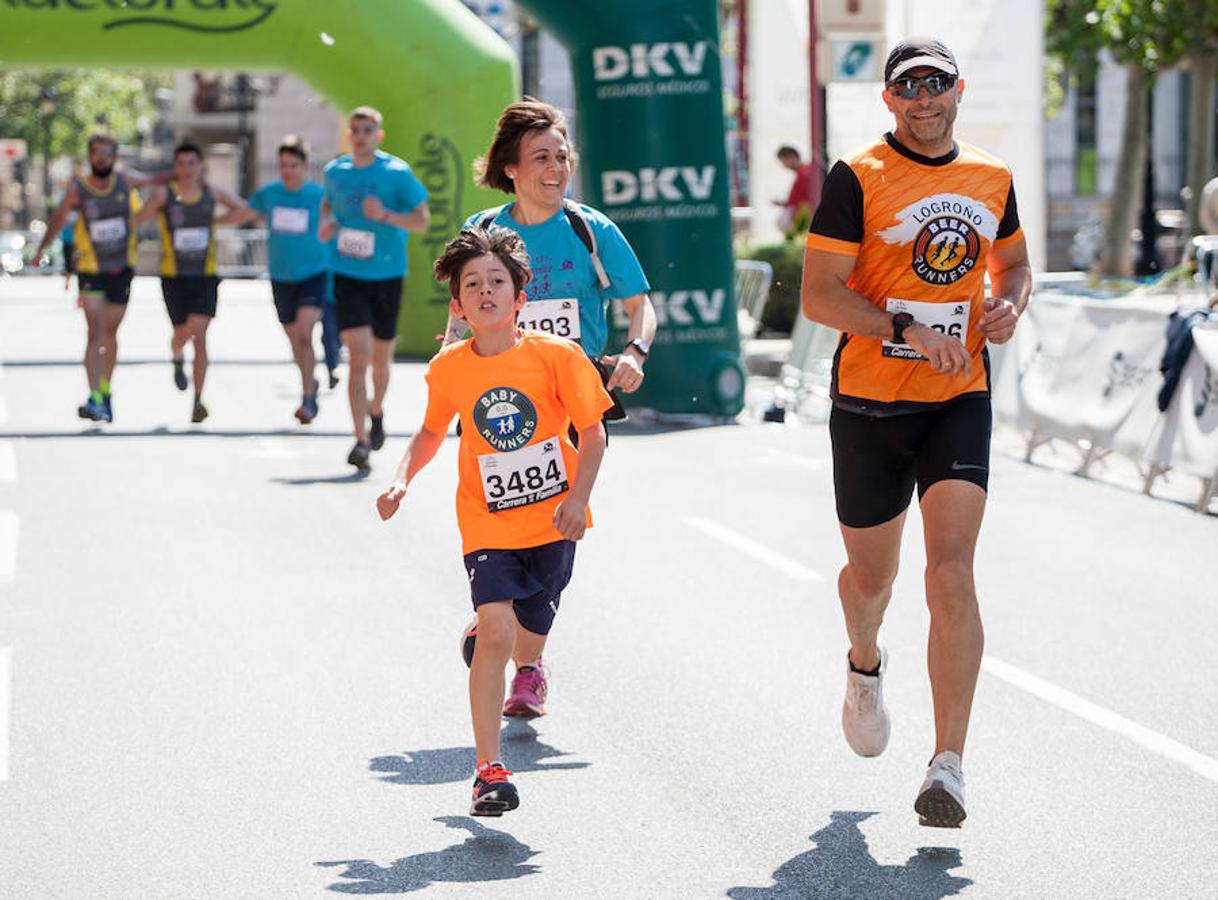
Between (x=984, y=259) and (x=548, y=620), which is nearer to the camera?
(x=984, y=259)

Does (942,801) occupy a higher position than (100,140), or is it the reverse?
(100,140)

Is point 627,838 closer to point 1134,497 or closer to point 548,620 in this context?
point 548,620

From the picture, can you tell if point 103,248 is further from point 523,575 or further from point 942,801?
point 942,801

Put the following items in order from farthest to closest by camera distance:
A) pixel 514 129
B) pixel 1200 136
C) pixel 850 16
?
1. pixel 1200 136
2. pixel 850 16
3. pixel 514 129

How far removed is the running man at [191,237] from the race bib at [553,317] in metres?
9.21

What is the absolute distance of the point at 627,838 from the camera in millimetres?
5555

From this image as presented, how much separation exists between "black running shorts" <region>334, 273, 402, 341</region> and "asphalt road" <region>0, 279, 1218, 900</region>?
1021mm

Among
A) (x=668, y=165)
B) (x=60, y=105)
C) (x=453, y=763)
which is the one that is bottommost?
(x=453, y=763)

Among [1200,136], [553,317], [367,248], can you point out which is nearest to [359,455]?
[367,248]

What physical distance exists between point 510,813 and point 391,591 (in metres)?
3.58

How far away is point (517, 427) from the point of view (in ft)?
19.1

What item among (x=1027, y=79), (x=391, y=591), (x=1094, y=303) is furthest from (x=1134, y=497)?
(x=1027, y=79)

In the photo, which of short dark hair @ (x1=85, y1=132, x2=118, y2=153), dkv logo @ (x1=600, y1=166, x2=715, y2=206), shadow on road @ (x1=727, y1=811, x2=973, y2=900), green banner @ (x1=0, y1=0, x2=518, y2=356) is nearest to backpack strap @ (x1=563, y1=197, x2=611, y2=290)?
shadow on road @ (x1=727, y1=811, x2=973, y2=900)

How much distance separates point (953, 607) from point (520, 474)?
1142mm
